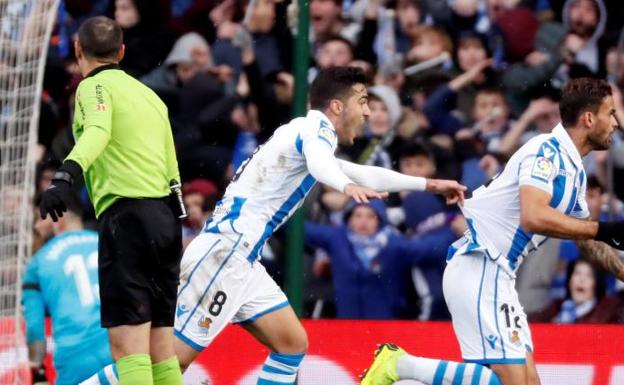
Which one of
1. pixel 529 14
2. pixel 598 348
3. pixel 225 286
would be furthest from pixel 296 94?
pixel 529 14

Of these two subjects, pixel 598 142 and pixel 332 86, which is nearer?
pixel 598 142

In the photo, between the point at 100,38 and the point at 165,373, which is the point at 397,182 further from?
the point at 100,38

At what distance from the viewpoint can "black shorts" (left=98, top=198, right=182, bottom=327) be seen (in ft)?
20.9

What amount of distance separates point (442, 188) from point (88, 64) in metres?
1.71

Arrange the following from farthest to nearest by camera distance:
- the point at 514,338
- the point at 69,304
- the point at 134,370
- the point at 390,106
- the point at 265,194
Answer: the point at 390,106 → the point at 69,304 → the point at 265,194 → the point at 514,338 → the point at 134,370

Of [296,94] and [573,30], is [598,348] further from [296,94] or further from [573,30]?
[573,30]

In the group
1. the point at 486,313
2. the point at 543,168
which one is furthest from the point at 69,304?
the point at 543,168

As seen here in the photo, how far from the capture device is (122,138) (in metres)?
6.47

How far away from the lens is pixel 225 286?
7180 millimetres

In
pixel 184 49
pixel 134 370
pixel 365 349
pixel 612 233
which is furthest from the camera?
pixel 184 49

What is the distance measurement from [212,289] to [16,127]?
2255mm

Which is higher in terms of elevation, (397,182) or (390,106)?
(397,182)

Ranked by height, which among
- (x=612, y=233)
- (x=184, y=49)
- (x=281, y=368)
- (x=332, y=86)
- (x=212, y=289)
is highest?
(x=332, y=86)

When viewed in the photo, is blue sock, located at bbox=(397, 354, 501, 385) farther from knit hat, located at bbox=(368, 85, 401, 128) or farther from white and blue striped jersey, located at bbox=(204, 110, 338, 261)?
knit hat, located at bbox=(368, 85, 401, 128)
